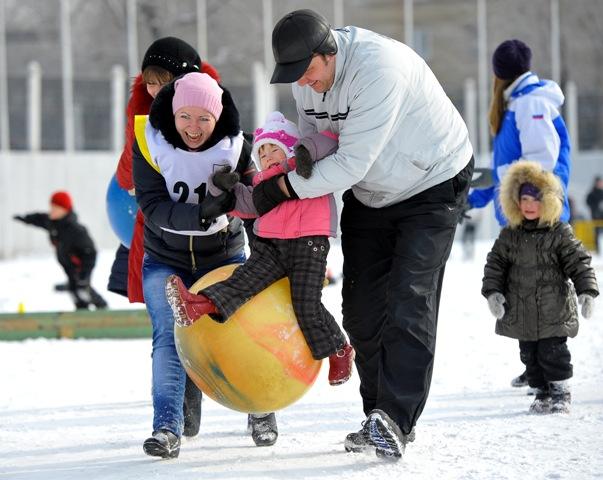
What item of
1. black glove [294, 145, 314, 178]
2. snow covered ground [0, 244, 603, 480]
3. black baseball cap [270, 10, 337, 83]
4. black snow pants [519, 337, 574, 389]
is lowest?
snow covered ground [0, 244, 603, 480]

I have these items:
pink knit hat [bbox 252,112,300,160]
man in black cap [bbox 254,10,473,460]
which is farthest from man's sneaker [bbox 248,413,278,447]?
pink knit hat [bbox 252,112,300,160]

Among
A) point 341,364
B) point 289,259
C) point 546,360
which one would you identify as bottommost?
point 546,360

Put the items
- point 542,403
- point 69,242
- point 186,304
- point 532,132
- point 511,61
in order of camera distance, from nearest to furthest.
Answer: point 186,304, point 542,403, point 532,132, point 511,61, point 69,242

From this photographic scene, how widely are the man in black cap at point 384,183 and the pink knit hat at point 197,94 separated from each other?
14.9 inches

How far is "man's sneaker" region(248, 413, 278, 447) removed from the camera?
18.6 feet

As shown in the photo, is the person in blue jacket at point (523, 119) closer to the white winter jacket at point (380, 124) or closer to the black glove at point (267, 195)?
the white winter jacket at point (380, 124)

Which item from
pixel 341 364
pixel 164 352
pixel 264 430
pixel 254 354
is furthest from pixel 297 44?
pixel 264 430

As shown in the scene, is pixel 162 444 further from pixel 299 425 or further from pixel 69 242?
pixel 69 242

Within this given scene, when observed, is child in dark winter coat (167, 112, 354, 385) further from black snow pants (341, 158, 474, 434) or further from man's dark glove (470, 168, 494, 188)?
man's dark glove (470, 168, 494, 188)

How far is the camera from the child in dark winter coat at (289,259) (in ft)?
16.5

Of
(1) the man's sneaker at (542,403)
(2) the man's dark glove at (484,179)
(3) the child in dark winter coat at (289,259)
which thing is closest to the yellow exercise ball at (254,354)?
(3) the child in dark winter coat at (289,259)

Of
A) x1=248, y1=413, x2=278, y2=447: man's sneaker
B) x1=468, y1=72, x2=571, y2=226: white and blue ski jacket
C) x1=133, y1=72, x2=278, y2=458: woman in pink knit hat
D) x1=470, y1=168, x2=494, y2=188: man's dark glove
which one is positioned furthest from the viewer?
x1=470, y1=168, x2=494, y2=188: man's dark glove

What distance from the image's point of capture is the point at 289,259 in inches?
203

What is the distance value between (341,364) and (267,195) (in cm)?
82
